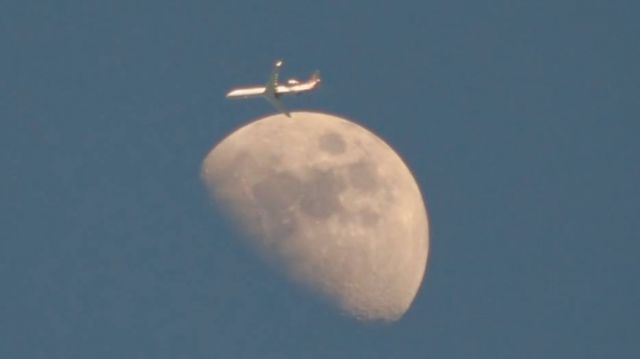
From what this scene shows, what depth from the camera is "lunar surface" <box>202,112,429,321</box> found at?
501ft

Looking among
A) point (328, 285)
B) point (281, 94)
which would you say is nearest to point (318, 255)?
point (328, 285)

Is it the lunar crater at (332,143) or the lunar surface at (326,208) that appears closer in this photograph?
the lunar surface at (326,208)

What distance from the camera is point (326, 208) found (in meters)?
154

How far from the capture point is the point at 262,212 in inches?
6019

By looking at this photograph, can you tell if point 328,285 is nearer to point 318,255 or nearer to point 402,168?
point 318,255

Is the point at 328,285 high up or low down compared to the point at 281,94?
down

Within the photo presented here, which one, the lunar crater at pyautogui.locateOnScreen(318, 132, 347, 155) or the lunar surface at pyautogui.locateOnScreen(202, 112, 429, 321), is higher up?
the lunar crater at pyautogui.locateOnScreen(318, 132, 347, 155)

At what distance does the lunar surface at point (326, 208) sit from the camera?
501 ft

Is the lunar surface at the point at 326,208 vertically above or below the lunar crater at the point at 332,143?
below

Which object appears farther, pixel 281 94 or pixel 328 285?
pixel 281 94

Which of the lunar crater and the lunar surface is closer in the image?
the lunar surface

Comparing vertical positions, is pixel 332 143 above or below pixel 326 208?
above

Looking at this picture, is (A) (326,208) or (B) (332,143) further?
(B) (332,143)

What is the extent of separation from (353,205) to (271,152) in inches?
231
